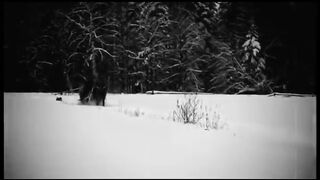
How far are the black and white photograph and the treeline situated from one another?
0.15 meters

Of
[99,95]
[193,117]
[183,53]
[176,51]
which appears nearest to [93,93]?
[99,95]

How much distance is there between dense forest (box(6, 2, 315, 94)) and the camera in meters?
30.1

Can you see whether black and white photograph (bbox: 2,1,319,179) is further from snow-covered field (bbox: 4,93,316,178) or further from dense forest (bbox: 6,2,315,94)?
dense forest (bbox: 6,2,315,94)

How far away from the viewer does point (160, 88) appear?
34.5 meters

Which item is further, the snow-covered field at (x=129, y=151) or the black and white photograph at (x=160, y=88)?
the black and white photograph at (x=160, y=88)

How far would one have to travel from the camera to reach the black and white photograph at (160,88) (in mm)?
6371

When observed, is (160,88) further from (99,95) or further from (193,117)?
(193,117)

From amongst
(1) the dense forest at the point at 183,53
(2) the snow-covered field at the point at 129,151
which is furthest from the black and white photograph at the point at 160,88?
(1) the dense forest at the point at 183,53

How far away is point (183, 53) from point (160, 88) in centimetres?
484

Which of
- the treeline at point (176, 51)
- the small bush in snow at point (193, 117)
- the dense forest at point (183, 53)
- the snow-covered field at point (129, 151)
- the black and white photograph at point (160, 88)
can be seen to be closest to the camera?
the snow-covered field at point (129, 151)

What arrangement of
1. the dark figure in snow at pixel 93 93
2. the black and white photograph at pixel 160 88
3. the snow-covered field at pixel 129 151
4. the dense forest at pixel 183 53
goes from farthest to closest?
the dense forest at pixel 183 53 → the dark figure in snow at pixel 93 93 → the black and white photograph at pixel 160 88 → the snow-covered field at pixel 129 151

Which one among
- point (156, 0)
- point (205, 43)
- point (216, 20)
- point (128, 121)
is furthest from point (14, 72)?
point (128, 121)

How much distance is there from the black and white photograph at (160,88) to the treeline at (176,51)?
0.48ft

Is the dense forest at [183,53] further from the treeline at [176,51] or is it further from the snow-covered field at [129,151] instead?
the snow-covered field at [129,151]
